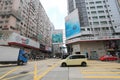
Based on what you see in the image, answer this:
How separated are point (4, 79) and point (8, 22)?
39.9m

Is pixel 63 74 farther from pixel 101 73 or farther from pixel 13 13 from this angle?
pixel 13 13

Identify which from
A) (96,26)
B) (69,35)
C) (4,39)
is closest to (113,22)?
(96,26)

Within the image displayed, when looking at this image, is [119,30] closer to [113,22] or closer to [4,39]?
[113,22]

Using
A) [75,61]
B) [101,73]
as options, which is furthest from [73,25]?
[101,73]

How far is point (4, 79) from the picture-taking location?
28.8ft

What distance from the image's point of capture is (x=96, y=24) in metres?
52.5

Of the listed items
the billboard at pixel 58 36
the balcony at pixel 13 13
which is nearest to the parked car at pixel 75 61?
the billboard at pixel 58 36

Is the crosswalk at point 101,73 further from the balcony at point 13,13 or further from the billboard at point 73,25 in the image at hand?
the balcony at point 13,13

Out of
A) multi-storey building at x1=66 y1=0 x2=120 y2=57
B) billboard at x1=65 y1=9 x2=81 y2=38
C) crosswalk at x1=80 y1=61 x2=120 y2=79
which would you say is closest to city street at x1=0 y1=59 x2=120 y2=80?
crosswalk at x1=80 y1=61 x2=120 y2=79

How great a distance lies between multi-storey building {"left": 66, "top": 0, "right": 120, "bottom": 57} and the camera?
41406mm

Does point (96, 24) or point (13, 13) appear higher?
point (13, 13)

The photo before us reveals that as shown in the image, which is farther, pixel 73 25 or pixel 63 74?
pixel 73 25

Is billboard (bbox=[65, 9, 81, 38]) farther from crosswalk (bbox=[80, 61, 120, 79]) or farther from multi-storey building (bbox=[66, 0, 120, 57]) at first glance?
crosswalk (bbox=[80, 61, 120, 79])

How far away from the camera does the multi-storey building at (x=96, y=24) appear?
4141cm
